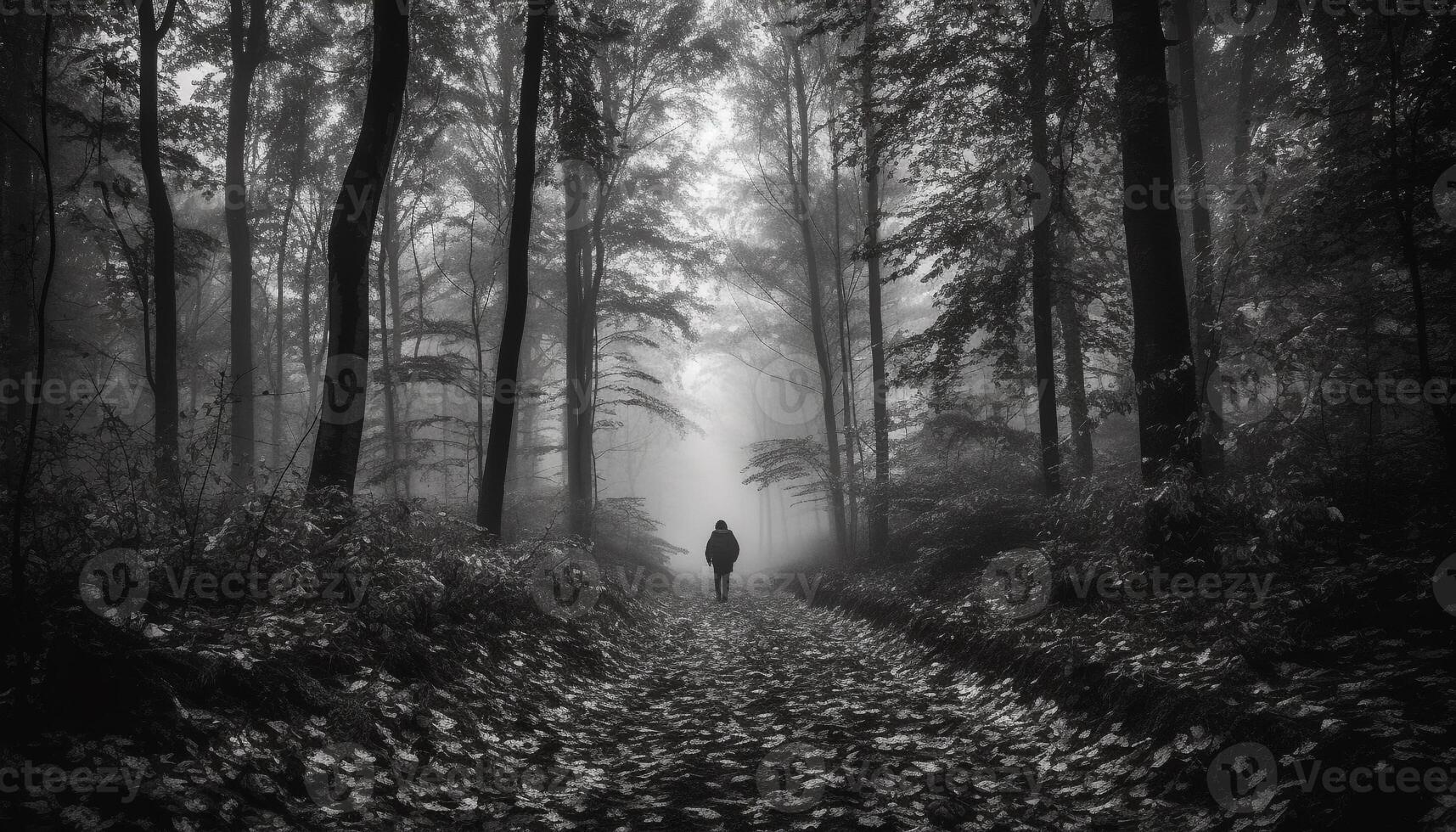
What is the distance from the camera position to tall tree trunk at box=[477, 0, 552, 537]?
8.58m

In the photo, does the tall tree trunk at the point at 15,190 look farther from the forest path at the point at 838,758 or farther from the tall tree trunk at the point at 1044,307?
the tall tree trunk at the point at 1044,307

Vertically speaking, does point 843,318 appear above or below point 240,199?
below

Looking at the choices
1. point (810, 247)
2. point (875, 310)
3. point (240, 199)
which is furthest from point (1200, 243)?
point (240, 199)

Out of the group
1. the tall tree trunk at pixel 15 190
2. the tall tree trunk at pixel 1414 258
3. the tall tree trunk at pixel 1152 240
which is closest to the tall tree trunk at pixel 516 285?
the tall tree trunk at pixel 1152 240

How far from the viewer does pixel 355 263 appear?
675 cm

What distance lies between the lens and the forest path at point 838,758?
3035 mm

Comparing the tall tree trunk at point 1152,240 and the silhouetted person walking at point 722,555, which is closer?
the tall tree trunk at point 1152,240

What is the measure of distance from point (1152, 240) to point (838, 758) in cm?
501

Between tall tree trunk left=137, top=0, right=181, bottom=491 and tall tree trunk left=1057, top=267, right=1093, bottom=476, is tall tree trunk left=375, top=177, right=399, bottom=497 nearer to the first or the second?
tall tree trunk left=137, top=0, right=181, bottom=491

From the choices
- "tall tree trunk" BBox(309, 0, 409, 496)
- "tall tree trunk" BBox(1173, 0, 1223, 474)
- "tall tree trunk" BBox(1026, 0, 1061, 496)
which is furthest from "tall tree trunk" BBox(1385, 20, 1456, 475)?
"tall tree trunk" BBox(309, 0, 409, 496)

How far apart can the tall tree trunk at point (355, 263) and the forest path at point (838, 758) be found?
135 inches

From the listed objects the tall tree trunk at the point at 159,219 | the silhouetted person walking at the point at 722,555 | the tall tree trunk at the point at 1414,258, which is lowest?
the silhouetted person walking at the point at 722,555

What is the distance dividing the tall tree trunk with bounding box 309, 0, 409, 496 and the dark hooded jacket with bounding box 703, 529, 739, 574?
9.00 m

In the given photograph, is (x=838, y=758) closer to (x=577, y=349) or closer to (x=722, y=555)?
(x=722, y=555)
